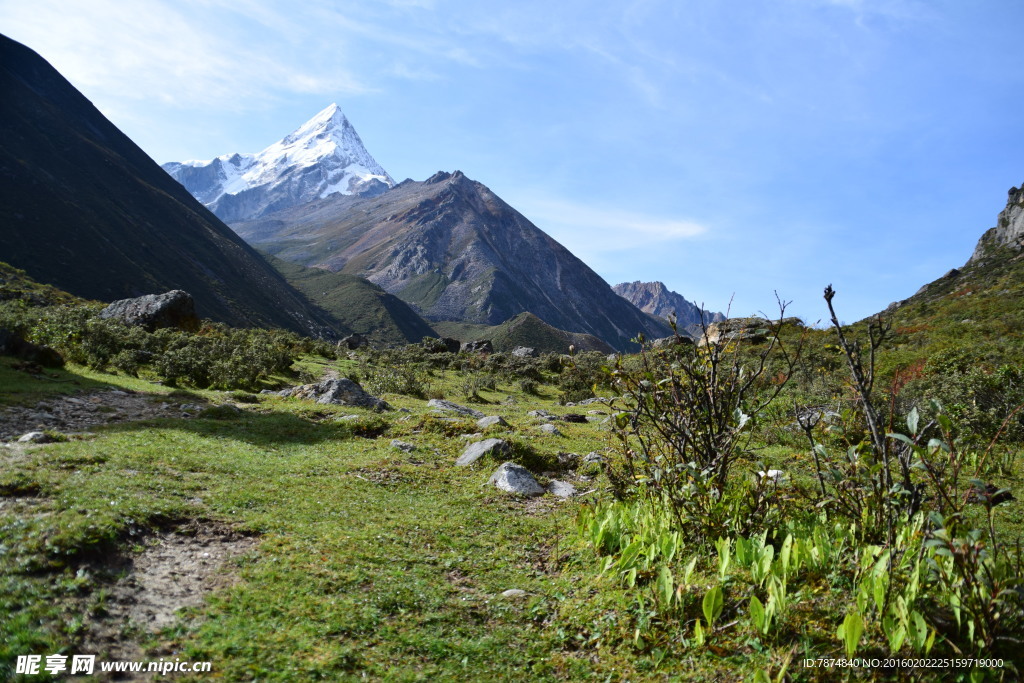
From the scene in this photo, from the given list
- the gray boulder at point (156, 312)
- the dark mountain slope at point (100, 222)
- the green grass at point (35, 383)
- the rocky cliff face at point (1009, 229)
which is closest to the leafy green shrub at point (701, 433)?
the green grass at point (35, 383)

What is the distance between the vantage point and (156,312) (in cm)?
3125

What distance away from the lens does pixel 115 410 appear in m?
14.4

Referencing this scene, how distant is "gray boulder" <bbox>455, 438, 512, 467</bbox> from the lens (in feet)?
39.0

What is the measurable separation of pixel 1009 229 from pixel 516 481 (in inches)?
3121

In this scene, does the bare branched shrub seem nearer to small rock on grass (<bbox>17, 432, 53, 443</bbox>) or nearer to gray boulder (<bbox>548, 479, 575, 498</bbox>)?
gray boulder (<bbox>548, 479, 575, 498</bbox>)

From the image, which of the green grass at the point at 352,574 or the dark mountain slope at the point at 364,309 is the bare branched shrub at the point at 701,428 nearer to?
the green grass at the point at 352,574

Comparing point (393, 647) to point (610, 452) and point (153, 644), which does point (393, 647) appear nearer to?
point (153, 644)

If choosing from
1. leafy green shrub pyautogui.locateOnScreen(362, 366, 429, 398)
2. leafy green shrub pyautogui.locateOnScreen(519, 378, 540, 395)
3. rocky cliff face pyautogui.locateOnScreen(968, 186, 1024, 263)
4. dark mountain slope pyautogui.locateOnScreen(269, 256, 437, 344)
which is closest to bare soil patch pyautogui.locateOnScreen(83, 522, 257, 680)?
leafy green shrub pyautogui.locateOnScreen(362, 366, 429, 398)

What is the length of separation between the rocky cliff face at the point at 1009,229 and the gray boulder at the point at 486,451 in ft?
225

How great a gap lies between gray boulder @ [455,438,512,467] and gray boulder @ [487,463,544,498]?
0.96 meters

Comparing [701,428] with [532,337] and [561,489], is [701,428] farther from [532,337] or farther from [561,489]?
[532,337]

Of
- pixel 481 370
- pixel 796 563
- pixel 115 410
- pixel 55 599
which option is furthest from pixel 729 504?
pixel 481 370

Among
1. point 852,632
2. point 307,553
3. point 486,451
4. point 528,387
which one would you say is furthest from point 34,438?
point 528,387

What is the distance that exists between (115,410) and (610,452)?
13.9 m
